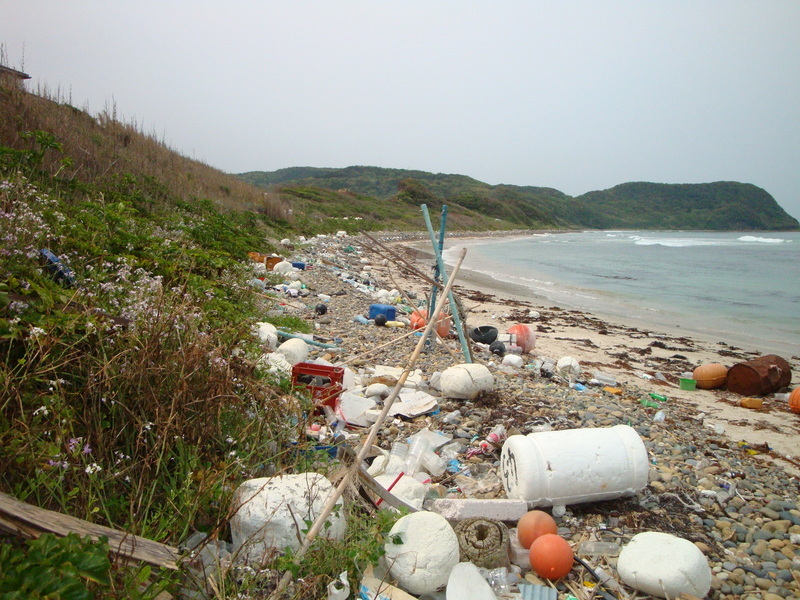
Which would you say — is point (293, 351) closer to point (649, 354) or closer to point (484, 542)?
point (484, 542)

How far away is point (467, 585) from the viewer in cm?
216

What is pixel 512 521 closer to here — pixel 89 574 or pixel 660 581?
pixel 660 581

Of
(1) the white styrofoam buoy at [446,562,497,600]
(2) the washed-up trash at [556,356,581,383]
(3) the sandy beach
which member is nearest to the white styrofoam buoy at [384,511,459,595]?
(1) the white styrofoam buoy at [446,562,497,600]

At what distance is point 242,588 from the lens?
1831mm

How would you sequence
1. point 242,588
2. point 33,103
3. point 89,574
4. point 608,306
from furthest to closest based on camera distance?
point 608,306, point 33,103, point 242,588, point 89,574

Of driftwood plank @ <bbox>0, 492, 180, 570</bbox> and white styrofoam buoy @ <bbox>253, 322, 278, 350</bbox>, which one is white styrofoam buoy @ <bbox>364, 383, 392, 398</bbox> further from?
driftwood plank @ <bbox>0, 492, 180, 570</bbox>

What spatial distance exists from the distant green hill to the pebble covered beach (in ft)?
241

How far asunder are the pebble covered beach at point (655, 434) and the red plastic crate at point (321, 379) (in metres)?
0.21

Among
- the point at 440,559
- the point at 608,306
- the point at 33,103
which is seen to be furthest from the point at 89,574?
the point at 608,306

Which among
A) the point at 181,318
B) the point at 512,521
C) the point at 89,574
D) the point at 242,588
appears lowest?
the point at 512,521

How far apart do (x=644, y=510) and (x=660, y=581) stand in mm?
788

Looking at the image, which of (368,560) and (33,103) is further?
(33,103)

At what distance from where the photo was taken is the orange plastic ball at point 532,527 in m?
2.63

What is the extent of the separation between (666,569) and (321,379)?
256 cm
